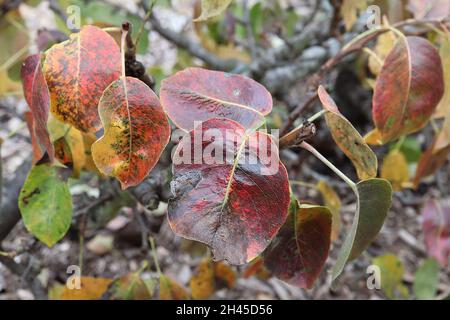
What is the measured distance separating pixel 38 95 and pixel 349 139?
12.4 inches

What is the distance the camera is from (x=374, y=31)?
0.70 meters

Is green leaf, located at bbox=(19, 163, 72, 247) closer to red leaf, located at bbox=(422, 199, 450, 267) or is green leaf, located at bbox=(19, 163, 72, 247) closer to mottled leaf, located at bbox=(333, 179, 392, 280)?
mottled leaf, located at bbox=(333, 179, 392, 280)

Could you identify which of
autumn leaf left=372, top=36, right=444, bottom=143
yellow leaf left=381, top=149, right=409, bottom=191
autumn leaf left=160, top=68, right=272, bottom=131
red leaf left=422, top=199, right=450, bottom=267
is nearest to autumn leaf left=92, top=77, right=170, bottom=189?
autumn leaf left=160, top=68, right=272, bottom=131

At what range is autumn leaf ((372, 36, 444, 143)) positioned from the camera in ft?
2.06

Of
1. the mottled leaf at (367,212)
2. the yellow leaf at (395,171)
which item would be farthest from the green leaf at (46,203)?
the yellow leaf at (395,171)

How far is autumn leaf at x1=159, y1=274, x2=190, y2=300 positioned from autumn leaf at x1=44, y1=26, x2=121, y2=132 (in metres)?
0.37

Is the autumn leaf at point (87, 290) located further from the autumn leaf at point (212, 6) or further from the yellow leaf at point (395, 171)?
the yellow leaf at point (395, 171)

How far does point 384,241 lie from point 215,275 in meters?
0.65

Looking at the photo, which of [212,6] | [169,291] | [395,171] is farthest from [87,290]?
[395,171]

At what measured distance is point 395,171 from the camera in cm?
100

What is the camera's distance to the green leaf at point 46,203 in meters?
0.67

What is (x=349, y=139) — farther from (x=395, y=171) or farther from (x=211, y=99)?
(x=395, y=171)

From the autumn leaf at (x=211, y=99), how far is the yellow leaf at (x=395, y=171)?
0.55 m

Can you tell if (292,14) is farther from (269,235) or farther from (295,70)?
(269,235)
